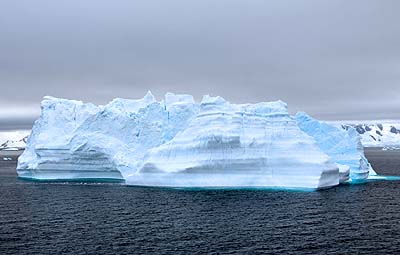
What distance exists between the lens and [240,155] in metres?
45.1

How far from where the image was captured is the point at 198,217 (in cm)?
3206

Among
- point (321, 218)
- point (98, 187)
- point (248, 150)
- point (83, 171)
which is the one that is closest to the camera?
point (321, 218)

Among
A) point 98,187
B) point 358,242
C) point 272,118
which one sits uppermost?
point 272,118

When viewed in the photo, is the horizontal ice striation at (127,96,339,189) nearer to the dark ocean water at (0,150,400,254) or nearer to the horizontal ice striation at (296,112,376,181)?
the dark ocean water at (0,150,400,254)

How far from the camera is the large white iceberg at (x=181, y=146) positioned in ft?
147

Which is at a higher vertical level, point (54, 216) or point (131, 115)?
point (131, 115)

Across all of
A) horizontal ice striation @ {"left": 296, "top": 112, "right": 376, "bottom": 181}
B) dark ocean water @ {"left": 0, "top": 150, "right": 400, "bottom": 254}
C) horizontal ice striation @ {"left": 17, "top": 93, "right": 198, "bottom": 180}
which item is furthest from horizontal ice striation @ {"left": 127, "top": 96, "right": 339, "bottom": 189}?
horizontal ice striation @ {"left": 296, "top": 112, "right": 376, "bottom": 181}

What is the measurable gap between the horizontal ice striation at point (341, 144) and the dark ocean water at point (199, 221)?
628 cm

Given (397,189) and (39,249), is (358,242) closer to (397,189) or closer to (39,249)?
(39,249)

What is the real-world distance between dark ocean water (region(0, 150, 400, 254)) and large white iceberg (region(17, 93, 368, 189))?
5.60 feet

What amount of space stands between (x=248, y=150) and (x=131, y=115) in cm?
1538

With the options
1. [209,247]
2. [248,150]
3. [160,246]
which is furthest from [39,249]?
[248,150]

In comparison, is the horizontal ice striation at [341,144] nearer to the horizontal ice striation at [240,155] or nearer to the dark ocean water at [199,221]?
the dark ocean water at [199,221]

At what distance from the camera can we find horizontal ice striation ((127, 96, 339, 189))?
43969 millimetres
